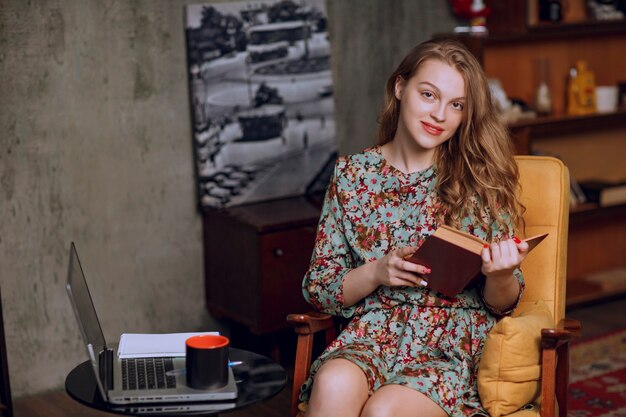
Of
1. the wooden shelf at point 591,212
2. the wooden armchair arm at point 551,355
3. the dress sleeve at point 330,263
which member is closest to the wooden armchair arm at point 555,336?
the wooden armchair arm at point 551,355

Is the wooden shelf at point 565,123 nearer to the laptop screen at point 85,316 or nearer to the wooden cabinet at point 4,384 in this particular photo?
the wooden cabinet at point 4,384

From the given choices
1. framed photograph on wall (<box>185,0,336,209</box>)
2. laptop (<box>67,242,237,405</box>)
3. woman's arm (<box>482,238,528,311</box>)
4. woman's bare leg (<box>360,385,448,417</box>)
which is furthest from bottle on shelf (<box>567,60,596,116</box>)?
laptop (<box>67,242,237,405</box>)

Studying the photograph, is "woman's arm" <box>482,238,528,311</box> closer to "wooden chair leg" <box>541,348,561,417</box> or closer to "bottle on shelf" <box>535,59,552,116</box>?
"wooden chair leg" <box>541,348,561,417</box>

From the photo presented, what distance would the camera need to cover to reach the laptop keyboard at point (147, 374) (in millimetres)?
2164

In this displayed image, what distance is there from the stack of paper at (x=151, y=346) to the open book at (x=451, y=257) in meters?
0.59

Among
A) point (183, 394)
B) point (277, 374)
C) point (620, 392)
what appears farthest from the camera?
point (620, 392)

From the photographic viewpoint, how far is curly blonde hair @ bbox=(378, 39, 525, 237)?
2.66 meters

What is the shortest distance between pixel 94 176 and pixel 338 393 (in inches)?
70.8

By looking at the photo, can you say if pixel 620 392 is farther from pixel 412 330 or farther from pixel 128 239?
pixel 128 239

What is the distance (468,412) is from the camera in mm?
2451

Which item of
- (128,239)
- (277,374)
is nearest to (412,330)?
(277,374)

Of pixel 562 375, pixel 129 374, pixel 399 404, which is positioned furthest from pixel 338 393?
pixel 562 375

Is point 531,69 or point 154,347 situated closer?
point 154,347

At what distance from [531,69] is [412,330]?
100 inches
